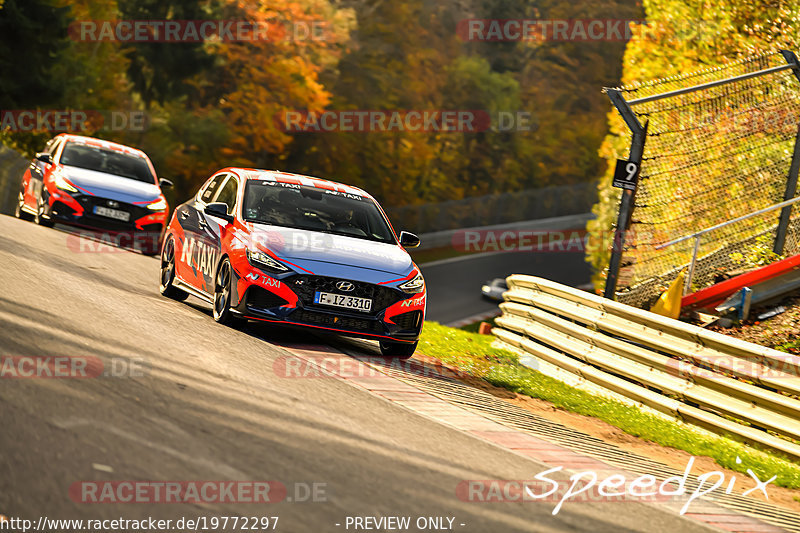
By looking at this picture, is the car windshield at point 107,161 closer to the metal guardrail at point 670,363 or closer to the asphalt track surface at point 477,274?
the metal guardrail at point 670,363

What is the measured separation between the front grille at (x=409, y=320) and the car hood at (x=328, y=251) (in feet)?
1.34

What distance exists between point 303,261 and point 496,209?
51.3 metres

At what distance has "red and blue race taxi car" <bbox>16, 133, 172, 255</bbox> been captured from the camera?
1830cm

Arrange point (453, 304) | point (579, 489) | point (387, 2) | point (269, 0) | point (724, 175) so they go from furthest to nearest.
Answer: point (387, 2), point (269, 0), point (453, 304), point (724, 175), point (579, 489)

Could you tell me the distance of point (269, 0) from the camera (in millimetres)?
43156

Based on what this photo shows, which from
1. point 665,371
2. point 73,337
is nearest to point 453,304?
point 665,371

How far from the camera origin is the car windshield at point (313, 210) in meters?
10.7

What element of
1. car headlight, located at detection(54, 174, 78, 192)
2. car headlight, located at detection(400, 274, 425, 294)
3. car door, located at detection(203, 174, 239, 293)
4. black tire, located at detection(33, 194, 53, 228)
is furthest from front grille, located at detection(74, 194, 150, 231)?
car headlight, located at detection(400, 274, 425, 294)

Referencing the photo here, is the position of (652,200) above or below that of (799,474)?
above

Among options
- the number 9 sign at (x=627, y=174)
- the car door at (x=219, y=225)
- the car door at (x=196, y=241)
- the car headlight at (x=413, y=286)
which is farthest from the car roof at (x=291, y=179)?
the number 9 sign at (x=627, y=174)

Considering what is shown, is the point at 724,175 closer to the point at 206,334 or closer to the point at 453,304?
the point at 206,334

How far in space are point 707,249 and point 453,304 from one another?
24.6 metres

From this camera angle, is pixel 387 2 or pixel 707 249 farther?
pixel 387 2

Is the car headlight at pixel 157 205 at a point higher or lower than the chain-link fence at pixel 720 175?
lower
